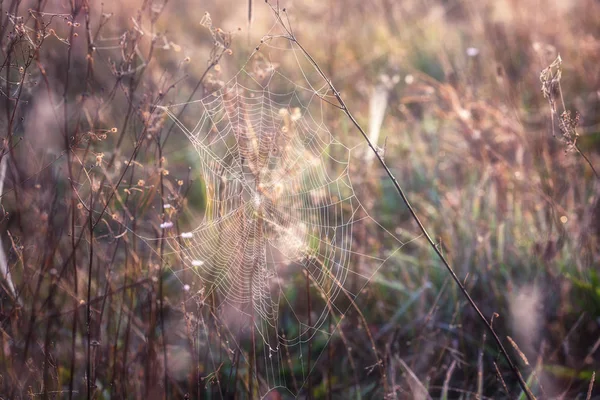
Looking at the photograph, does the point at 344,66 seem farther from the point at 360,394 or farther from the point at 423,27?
the point at 360,394

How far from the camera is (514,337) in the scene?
283 cm

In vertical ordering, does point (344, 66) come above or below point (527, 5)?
below

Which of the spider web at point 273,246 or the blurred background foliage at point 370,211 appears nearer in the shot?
the blurred background foliage at point 370,211

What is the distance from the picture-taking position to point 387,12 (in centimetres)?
637

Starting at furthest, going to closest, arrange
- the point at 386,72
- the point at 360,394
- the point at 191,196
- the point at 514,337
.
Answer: the point at 386,72 → the point at 191,196 → the point at 514,337 → the point at 360,394

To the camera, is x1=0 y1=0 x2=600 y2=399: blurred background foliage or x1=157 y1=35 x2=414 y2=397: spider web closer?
x1=0 y1=0 x2=600 y2=399: blurred background foliage

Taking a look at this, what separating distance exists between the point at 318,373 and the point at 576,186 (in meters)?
2.05

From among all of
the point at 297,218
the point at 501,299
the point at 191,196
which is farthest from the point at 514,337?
the point at 191,196

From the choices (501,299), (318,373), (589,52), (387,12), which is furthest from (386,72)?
(318,373)

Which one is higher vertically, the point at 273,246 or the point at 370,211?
the point at 370,211

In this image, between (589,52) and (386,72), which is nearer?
(589,52)

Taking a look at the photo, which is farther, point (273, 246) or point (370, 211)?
point (370, 211)

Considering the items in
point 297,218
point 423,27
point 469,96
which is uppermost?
point 423,27

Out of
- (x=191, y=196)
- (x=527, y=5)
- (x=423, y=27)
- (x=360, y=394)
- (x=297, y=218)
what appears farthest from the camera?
(x=423, y=27)
